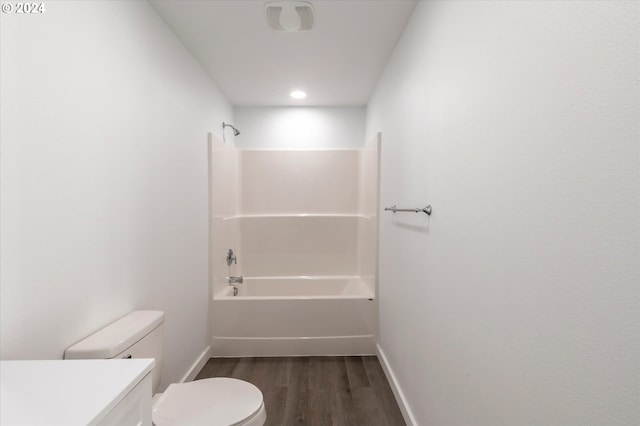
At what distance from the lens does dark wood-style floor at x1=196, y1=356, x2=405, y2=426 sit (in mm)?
1974

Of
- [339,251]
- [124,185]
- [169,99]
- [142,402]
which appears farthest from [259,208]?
[142,402]

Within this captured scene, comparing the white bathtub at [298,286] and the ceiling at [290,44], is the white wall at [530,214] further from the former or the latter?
the white bathtub at [298,286]

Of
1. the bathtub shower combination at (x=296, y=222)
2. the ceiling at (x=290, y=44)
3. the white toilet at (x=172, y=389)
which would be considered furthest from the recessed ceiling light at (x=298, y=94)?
the white toilet at (x=172, y=389)

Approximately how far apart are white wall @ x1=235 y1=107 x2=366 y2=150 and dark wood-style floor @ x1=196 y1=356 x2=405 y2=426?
236cm

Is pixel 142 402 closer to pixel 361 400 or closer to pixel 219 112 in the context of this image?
pixel 361 400

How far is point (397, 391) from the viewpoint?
83.3 inches

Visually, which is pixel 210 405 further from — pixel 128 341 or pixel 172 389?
pixel 128 341

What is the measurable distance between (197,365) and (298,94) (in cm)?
268

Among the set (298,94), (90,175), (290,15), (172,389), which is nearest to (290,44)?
(290,15)

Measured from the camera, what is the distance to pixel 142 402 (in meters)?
0.84

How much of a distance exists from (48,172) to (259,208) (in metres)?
2.77

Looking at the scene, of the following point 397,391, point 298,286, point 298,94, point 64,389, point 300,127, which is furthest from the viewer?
point 300,127

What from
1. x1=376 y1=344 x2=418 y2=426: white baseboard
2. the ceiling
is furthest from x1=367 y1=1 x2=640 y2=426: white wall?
the ceiling

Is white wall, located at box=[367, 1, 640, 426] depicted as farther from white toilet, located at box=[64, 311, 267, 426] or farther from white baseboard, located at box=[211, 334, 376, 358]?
white baseboard, located at box=[211, 334, 376, 358]
